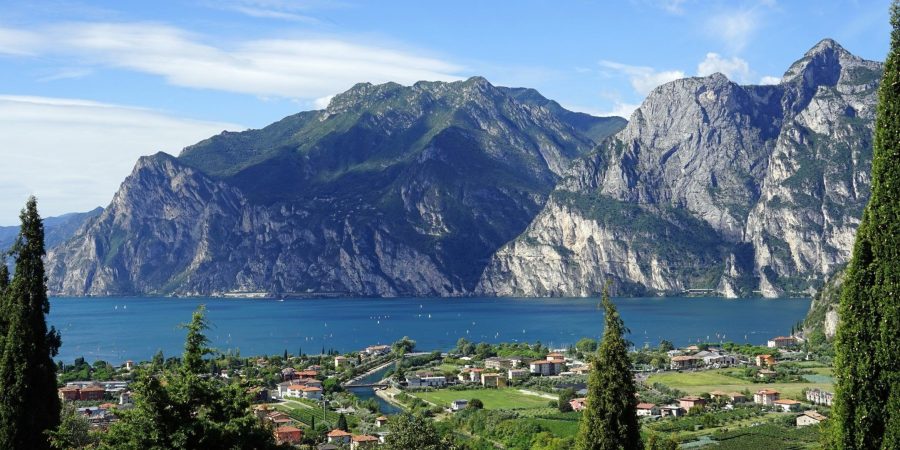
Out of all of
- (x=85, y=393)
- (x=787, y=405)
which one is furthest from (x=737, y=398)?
(x=85, y=393)

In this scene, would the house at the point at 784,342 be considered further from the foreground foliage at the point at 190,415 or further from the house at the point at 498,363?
the foreground foliage at the point at 190,415

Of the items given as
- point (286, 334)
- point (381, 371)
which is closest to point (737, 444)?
point (381, 371)

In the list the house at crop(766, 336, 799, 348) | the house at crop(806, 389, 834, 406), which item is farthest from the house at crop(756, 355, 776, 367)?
the house at crop(806, 389, 834, 406)

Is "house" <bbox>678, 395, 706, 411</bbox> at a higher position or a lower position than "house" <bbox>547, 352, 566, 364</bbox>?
lower

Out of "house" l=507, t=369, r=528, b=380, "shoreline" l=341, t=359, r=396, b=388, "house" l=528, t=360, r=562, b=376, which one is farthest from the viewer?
"house" l=528, t=360, r=562, b=376

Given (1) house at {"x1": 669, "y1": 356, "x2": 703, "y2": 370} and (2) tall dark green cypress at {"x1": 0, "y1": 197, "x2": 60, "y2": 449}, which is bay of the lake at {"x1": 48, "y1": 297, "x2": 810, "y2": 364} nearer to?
(1) house at {"x1": 669, "y1": 356, "x2": 703, "y2": 370}

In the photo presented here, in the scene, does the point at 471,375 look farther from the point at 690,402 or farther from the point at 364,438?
the point at 364,438
